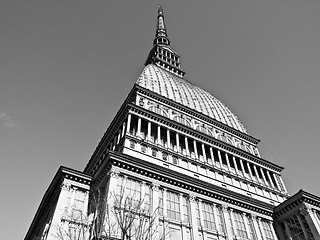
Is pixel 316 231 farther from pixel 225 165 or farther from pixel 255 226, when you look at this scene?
pixel 225 165

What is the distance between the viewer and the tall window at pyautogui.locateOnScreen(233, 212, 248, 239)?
3192 cm

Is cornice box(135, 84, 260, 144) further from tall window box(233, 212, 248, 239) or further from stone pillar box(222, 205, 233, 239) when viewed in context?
tall window box(233, 212, 248, 239)

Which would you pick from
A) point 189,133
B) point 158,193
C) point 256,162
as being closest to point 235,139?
point 256,162

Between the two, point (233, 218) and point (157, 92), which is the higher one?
point (157, 92)

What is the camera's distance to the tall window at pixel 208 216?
1191 inches

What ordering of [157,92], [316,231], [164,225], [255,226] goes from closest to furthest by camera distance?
[164,225], [316,231], [255,226], [157,92]

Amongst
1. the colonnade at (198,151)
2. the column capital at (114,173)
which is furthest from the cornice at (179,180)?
the colonnade at (198,151)

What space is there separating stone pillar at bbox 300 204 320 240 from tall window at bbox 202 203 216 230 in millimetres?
12514

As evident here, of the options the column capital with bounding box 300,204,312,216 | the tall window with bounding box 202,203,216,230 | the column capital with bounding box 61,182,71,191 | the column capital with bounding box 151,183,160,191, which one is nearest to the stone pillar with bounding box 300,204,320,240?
the column capital with bounding box 300,204,312,216

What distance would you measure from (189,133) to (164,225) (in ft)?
61.5

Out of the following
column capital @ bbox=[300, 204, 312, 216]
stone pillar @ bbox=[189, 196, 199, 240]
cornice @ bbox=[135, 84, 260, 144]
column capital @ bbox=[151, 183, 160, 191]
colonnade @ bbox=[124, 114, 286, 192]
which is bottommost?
stone pillar @ bbox=[189, 196, 199, 240]

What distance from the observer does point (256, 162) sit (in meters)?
47.7

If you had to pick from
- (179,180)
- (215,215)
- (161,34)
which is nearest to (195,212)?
(215,215)

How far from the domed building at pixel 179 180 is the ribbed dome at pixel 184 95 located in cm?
39
